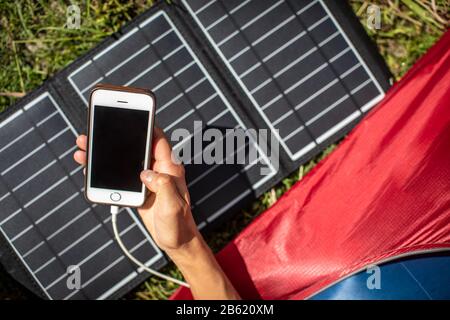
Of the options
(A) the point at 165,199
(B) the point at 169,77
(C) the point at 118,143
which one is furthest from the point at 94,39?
(A) the point at 165,199

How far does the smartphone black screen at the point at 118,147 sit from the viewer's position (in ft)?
5.33

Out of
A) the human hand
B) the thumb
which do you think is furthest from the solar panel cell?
the thumb

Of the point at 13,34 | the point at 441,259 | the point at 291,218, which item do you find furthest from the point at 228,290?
the point at 13,34

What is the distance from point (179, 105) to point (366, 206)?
811 mm

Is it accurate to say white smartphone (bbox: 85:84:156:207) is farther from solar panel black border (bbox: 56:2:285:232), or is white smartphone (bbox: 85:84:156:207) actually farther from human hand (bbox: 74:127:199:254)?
solar panel black border (bbox: 56:2:285:232)

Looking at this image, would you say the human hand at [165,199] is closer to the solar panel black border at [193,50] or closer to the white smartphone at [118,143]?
the white smartphone at [118,143]

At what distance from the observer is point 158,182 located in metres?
1.54

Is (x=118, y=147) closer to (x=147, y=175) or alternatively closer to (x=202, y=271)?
(x=147, y=175)

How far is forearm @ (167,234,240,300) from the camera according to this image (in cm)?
173

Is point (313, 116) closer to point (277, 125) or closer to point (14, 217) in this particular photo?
point (277, 125)

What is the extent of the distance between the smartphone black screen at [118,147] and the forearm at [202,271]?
286mm

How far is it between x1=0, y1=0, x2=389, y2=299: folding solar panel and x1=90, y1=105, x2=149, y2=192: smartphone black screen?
258 millimetres

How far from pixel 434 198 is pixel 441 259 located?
8.6 inches
